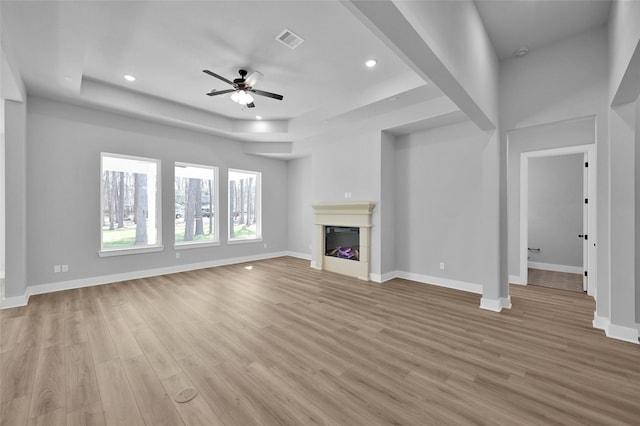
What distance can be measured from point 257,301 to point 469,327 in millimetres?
2696

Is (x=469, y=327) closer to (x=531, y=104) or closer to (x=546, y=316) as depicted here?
(x=546, y=316)

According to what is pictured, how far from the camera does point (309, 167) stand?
23.7ft

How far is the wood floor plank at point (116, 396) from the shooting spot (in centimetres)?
169

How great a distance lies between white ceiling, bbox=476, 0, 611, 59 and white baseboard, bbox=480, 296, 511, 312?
3.25 m

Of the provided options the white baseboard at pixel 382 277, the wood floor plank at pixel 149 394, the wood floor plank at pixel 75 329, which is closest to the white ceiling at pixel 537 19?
the white baseboard at pixel 382 277

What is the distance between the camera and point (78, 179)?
4.52m

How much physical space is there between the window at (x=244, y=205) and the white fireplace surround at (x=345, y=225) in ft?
6.41

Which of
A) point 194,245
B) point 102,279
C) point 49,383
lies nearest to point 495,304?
point 49,383

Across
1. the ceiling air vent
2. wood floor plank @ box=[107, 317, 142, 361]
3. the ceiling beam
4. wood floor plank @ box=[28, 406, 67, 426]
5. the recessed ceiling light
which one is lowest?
wood floor plank @ box=[28, 406, 67, 426]

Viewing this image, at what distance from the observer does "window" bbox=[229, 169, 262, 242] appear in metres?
6.83

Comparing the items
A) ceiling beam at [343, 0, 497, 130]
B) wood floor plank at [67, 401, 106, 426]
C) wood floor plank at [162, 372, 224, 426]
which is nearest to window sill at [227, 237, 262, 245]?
wood floor plank at [162, 372, 224, 426]

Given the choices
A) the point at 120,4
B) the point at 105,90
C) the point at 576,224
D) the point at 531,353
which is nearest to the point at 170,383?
the point at 531,353

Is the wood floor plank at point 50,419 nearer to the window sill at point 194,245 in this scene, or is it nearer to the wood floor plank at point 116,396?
the wood floor plank at point 116,396

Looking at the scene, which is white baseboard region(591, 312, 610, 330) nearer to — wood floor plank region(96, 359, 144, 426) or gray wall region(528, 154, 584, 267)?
gray wall region(528, 154, 584, 267)
